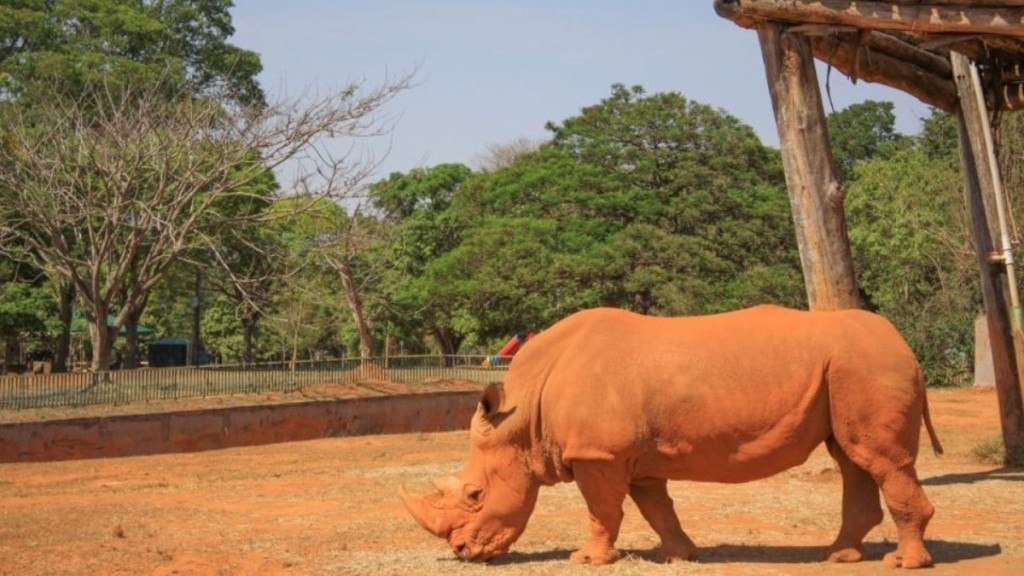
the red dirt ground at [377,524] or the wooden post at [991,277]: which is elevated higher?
the wooden post at [991,277]

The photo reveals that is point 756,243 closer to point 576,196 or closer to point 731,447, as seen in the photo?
point 576,196

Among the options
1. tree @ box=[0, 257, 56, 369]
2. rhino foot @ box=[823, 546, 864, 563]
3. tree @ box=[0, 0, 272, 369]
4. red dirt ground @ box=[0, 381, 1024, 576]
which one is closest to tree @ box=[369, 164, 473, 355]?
tree @ box=[0, 0, 272, 369]

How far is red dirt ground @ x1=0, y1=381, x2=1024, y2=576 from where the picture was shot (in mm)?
9695

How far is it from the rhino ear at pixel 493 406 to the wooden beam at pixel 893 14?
600cm

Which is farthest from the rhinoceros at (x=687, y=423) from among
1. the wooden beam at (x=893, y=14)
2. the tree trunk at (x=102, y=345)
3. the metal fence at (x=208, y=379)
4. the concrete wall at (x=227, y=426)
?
the tree trunk at (x=102, y=345)

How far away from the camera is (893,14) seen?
13.4 m

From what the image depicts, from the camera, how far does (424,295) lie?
4462 cm

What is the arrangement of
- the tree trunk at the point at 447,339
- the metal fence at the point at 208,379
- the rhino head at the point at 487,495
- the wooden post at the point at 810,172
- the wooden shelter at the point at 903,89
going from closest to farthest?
1. the rhino head at the point at 487,495
2. the wooden shelter at the point at 903,89
3. the wooden post at the point at 810,172
4. the metal fence at the point at 208,379
5. the tree trunk at the point at 447,339

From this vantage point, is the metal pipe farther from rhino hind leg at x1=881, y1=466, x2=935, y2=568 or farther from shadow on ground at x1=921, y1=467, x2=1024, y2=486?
rhino hind leg at x1=881, y1=466, x2=935, y2=568

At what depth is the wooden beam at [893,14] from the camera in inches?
517

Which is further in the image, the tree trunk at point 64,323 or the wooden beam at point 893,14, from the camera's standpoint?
the tree trunk at point 64,323

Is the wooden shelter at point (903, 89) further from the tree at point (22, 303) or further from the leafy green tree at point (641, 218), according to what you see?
the tree at point (22, 303)

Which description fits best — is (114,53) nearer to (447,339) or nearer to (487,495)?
(447,339)

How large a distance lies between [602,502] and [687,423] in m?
0.84
